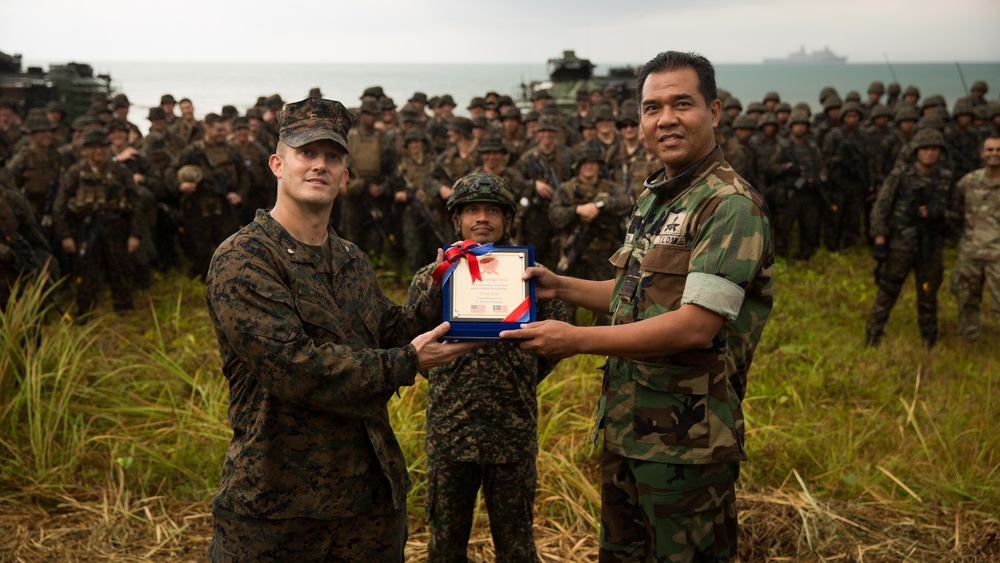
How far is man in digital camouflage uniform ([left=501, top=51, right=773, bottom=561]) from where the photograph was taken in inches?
97.2

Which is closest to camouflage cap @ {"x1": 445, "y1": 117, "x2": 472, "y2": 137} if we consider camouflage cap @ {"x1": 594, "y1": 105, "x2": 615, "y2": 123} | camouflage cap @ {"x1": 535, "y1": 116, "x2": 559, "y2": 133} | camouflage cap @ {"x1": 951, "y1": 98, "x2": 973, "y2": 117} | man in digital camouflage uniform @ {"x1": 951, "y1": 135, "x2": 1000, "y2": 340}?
camouflage cap @ {"x1": 535, "y1": 116, "x2": 559, "y2": 133}

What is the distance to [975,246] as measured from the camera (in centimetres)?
745

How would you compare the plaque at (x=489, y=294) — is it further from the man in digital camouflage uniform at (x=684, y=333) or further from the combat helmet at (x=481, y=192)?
the combat helmet at (x=481, y=192)

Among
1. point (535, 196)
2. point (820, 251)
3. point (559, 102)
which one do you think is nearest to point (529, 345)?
point (535, 196)

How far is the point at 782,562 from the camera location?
3.97 meters

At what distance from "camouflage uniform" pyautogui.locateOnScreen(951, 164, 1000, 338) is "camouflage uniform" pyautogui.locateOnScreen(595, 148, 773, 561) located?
597cm

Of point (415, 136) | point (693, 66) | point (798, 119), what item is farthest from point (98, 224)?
point (798, 119)

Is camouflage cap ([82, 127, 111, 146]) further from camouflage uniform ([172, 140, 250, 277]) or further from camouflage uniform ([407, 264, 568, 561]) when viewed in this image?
camouflage uniform ([407, 264, 568, 561])

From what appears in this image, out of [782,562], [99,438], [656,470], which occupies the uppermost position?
[656,470]

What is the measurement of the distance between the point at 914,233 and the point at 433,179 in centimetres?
522

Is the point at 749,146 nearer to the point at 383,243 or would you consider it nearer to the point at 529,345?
the point at 383,243

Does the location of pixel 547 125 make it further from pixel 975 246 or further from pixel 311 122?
pixel 311 122

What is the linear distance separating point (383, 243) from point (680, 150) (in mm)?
8338

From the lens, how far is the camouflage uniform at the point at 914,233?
7695 millimetres
